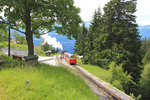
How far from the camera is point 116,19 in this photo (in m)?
19.5

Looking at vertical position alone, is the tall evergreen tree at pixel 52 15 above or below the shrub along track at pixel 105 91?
above

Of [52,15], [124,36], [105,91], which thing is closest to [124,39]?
[124,36]

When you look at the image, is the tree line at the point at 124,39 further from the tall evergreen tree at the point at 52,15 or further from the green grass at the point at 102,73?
the tall evergreen tree at the point at 52,15

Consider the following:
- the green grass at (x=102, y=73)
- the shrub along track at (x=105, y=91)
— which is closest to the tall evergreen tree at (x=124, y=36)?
the green grass at (x=102, y=73)

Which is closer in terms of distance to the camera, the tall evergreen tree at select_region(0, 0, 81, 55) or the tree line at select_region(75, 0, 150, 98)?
the tall evergreen tree at select_region(0, 0, 81, 55)

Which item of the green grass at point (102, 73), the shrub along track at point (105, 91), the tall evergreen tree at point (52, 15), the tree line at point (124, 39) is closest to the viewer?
the shrub along track at point (105, 91)

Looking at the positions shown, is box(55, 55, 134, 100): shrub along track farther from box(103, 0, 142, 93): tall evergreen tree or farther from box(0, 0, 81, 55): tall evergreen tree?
box(103, 0, 142, 93): tall evergreen tree

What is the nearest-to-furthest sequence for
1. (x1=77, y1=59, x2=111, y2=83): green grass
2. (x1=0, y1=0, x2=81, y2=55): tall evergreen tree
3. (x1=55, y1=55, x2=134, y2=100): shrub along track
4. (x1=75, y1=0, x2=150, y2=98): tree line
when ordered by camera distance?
(x1=55, y1=55, x2=134, y2=100): shrub along track, (x1=0, y1=0, x2=81, y2=55): tall evergreen tree, (x1=77, y1=59, x2=111, y2=83): green grass, (x1=75, y1=0, x2=150, y2=98): tree line

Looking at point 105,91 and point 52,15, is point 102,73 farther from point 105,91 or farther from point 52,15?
point 52,15

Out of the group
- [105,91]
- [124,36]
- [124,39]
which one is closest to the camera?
[105,91]

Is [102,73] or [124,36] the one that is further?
[124,36]

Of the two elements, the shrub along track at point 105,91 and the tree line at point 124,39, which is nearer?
the shrub along track at point 105,91

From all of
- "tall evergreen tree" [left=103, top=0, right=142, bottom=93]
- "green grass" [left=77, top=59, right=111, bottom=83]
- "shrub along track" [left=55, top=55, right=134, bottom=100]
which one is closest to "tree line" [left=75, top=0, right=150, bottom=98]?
"tall evergreen tree" [left=103, top=0, right=142, bottom=93]

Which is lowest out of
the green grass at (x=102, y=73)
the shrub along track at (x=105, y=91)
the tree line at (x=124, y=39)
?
the green grass at (x=102, y=73)
